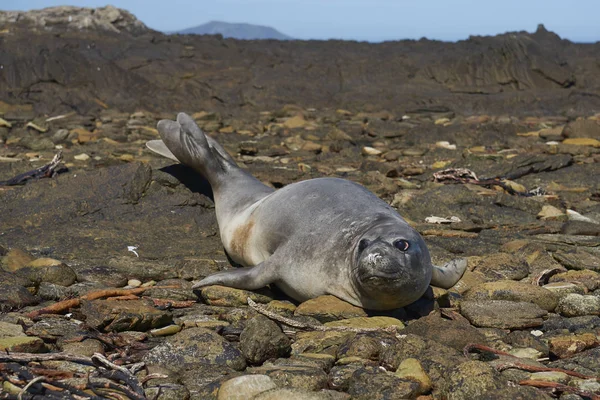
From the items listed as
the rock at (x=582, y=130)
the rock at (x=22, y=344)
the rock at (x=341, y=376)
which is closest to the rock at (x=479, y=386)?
the rock at (x=341, y=376)

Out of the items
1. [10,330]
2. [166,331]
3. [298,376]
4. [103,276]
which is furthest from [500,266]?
[10,330]

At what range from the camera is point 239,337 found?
4.99m

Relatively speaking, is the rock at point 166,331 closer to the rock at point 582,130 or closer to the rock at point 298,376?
the rock at point 298,376

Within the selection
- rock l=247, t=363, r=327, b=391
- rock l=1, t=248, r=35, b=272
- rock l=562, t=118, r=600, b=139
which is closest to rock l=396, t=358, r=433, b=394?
rock l=247, t=363, r=327, b=391

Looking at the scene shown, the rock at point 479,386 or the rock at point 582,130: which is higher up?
the rock at point 582,130

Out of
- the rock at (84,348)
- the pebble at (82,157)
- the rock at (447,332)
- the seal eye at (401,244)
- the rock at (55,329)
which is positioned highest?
the seal eye at (401,244)

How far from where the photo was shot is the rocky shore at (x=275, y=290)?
164 inches

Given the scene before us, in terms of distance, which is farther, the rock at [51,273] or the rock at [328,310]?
the rock at [51,273]

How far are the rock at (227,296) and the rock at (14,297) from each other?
123cm

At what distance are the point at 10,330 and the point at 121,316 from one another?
2.21ft

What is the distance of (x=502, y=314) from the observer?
5.48 metres

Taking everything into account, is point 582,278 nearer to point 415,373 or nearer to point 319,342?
point 319,342

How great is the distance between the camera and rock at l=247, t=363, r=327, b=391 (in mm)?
4047

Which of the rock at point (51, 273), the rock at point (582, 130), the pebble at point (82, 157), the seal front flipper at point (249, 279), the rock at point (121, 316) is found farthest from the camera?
the rock at point (582, 130)
